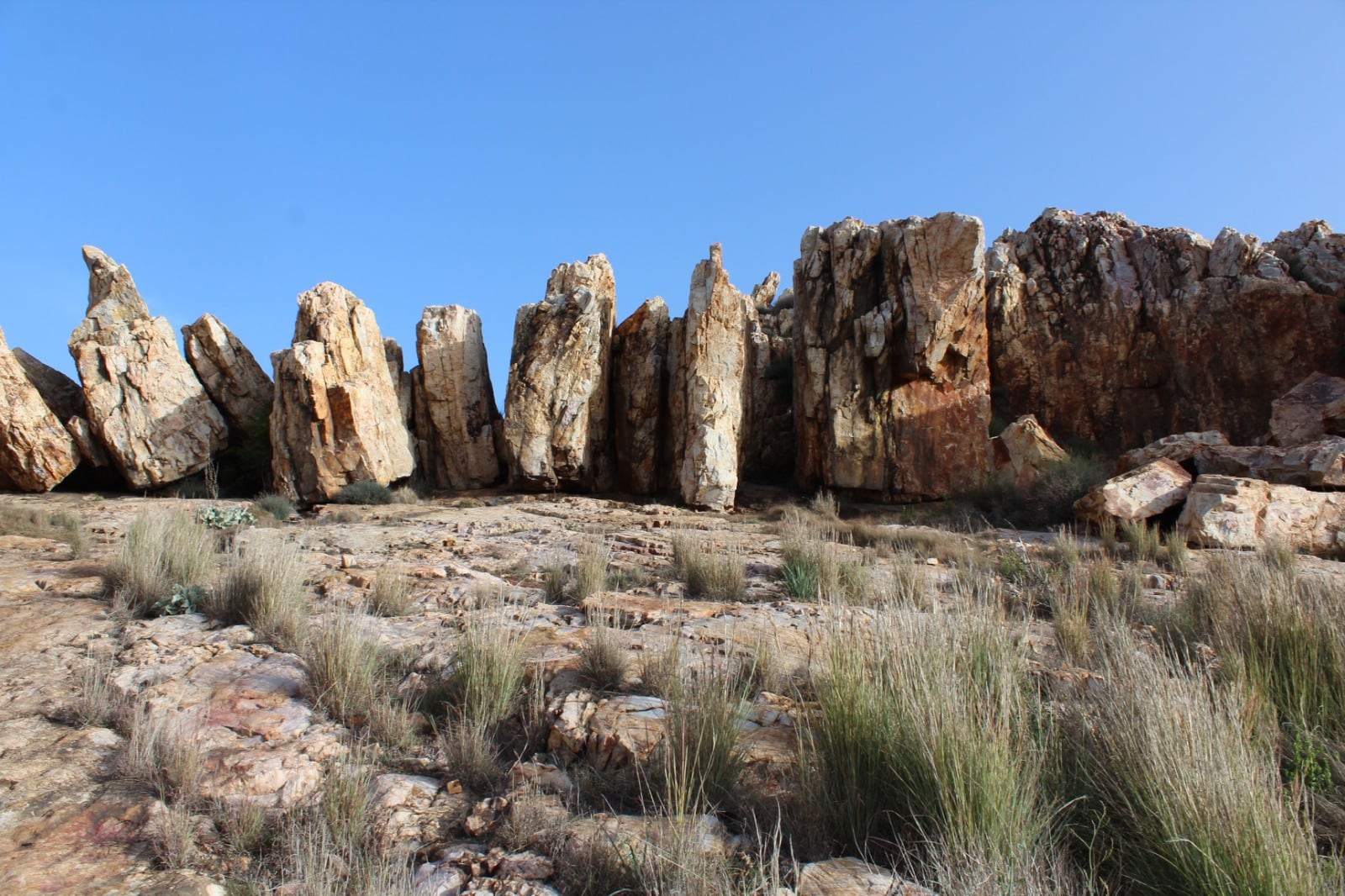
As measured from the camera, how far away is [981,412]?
717 inches

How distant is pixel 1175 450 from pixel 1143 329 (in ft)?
28.7

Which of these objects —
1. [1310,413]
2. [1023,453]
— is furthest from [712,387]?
[1310,413]

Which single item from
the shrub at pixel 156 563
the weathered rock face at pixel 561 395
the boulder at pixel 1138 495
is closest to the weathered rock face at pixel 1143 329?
the boulder at pixel 1138 495

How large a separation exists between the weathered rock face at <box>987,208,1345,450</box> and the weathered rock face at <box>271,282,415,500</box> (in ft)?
56.9

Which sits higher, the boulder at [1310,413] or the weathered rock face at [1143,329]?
the weathered rock face at [1143,329]

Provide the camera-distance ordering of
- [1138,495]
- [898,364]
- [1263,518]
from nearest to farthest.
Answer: [1263,518] → [1138,495] → [898,364]

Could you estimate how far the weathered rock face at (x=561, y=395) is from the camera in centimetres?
1762

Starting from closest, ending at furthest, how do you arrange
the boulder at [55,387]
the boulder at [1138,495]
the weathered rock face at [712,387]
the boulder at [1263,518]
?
the boulder at [1263,518] < the boulder at [1138,495] < the weathered rock face at [712,387] < the boulder at [55,387]

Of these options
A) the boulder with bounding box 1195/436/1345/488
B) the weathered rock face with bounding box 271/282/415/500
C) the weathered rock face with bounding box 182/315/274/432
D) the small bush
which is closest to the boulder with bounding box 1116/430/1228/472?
the boulder with bounding box 1195/436/1345/488

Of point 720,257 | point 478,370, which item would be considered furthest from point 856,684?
point 478,370

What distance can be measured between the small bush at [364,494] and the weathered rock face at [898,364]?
981 centimetres

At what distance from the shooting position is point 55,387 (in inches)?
752

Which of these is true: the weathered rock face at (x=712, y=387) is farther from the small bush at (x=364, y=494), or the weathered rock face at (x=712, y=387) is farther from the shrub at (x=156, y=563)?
the shrub at (x=156, y=563)

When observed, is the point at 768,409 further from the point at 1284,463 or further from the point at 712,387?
the point at 1284,463
